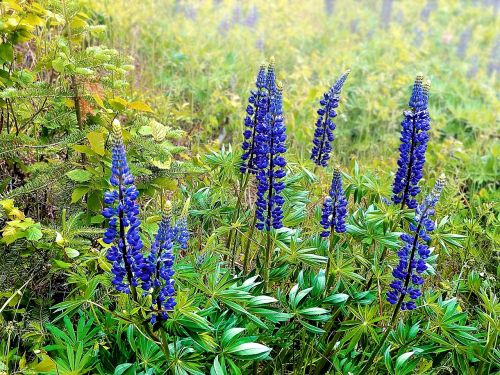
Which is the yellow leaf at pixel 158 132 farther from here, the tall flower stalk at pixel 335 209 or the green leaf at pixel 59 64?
the tall flower stalk at pixel 335 209

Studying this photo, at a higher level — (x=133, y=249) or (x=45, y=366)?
(x=133, y=249)

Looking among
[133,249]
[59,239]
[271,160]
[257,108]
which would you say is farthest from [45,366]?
[257,108]

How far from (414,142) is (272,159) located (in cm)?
73

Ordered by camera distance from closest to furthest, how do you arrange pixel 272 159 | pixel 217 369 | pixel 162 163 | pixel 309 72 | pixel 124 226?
pixel 124 226, pixel 217 369, pixel 272 159, pixel 162 163, pixel 309 72

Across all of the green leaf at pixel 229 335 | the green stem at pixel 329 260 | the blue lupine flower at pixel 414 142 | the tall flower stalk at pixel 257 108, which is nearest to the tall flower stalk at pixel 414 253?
the green stem at pixel 329 260

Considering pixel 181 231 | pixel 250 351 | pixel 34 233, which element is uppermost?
pixel 181 231

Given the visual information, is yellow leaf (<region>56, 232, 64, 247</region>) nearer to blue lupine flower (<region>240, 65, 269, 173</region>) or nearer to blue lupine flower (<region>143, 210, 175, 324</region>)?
blue lupine flower (<region>143, 210, 175, 324</region>)

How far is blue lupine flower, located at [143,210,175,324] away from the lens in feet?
6.09

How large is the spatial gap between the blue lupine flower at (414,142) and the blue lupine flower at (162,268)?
127cm

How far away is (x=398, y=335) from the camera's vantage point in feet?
8.02

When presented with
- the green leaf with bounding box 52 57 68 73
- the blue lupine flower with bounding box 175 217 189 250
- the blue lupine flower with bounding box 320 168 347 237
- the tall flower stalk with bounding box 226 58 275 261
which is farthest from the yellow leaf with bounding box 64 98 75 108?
the blue lupine flower with bounding box 320 168 347 237

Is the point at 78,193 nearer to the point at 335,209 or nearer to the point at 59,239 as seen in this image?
the point at 59,239

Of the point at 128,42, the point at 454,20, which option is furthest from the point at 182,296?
the point at 454,20

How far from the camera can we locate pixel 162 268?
190 centimetres
